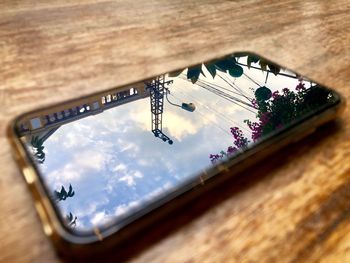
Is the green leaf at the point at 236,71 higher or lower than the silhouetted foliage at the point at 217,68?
lower

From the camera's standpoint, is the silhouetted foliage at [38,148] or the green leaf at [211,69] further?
the green leaf at [211,69]

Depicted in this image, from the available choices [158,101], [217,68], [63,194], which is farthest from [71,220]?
[217,68]

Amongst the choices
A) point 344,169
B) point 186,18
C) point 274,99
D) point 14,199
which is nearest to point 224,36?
point 186,18

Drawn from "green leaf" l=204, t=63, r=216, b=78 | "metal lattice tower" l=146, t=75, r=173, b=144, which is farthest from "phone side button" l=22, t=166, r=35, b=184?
"green leaf" l=204, t=63, r=216, b=78

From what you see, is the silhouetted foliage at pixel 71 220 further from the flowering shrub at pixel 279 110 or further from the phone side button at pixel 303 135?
the phone side button at pixel 303 135

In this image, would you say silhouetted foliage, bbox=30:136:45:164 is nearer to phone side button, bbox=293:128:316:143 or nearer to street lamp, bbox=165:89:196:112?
street lamp, bbox=165:89:196:112

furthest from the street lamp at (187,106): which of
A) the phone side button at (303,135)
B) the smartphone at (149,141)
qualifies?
the phone side button at (303,135)

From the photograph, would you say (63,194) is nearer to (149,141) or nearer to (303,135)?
(149,141)
